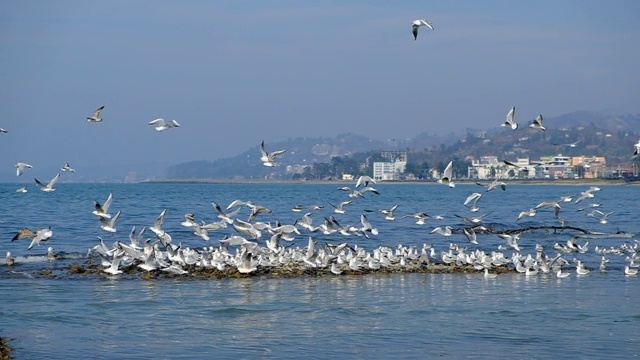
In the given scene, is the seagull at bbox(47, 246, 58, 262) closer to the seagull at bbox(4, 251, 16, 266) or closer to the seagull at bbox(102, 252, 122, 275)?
the seagull at bbox(4, 251, 16, 266)

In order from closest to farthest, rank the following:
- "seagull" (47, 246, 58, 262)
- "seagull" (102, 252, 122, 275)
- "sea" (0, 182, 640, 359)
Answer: "sea" (0, 182, 640, 359) → "seagull" (102, 252, 122, 275) → "seagull" (47, 246, 58, 262)

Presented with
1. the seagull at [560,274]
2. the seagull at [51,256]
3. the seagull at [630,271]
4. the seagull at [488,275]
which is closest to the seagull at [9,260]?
the seagull at [51,256]

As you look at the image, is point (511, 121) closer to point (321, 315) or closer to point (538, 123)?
point (538, 123)

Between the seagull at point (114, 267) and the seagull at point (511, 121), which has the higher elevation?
the seagull at point (511, 121)

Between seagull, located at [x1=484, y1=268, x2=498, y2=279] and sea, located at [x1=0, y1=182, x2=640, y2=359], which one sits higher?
seagull, located at [x1=484, y1=268, x2=498, y2=279]

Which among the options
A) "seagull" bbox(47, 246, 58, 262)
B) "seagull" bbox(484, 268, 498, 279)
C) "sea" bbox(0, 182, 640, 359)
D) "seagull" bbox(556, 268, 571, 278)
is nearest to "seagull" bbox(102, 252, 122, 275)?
"sea" bbox(0, 182, 640, 359)

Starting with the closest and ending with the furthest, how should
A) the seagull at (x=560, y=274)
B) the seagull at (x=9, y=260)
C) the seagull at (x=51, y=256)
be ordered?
the seagull at (x=560, y=274) → the seagull at (x=9, y=260) → the seagull at (x=51, y=256)

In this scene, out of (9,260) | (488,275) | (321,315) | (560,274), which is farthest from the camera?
(9,260)

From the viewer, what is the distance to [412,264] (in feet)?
84.9

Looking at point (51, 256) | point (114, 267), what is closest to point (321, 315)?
point (114, 267)

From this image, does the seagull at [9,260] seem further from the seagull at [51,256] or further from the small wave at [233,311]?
the small wave at [233,311]

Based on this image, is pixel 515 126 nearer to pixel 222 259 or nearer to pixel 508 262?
pixel 508 262

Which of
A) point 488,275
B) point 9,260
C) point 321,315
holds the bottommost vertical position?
point 321,315

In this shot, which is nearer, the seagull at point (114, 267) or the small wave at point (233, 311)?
the small wave at point (233, 311)
